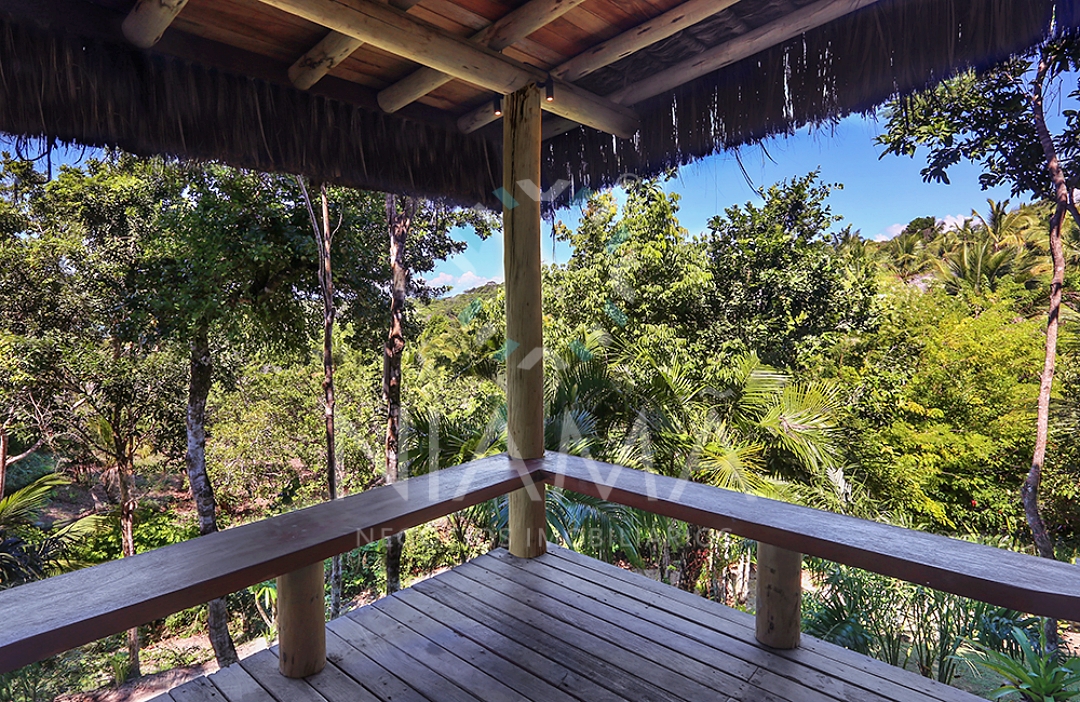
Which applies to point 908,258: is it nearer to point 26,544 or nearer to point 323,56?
point 323,56

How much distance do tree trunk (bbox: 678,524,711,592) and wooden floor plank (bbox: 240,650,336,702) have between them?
17.8 ft

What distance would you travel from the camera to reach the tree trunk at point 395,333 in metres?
6.45

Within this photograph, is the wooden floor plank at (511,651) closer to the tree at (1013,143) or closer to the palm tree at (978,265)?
the tree at (1013,143)

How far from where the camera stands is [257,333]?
6453 millimetres

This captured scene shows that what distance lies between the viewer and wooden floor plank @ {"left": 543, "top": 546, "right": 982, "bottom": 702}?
4.49ft

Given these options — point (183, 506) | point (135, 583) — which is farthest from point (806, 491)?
point (183, 506)

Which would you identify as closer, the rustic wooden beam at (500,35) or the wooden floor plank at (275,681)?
the wooden floor plank at (275,681)

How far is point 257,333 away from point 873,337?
8.01m

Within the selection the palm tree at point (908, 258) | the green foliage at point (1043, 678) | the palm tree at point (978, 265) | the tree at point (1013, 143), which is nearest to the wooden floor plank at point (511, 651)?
the green foliage at point (1043, 678)

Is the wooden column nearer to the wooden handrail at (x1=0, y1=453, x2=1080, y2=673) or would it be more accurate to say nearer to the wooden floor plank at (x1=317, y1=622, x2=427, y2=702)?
the wooden handrail at (x1=0, y1=453, x2=1080, y2=673)

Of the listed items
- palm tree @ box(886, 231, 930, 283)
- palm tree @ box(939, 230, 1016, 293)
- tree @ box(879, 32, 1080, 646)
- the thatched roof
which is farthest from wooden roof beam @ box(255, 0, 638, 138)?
palm tree @ box(886, 231, 930, 283)

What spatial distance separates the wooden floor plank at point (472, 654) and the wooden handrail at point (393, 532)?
38 cm

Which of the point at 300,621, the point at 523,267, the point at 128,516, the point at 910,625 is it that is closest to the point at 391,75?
the point at 523,267

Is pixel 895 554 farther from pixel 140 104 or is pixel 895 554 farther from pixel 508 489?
pixel 140 104
